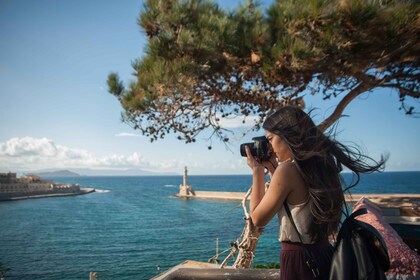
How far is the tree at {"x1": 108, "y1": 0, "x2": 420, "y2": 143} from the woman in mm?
3077

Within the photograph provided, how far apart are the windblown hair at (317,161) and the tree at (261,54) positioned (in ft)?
10.0

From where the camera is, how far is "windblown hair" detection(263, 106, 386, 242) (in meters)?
1.37

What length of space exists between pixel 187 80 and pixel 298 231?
3.66m

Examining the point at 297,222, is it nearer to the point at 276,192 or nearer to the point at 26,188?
the point at 276,192

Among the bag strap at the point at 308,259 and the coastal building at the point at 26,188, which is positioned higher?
the bag strap at the point at 308,259

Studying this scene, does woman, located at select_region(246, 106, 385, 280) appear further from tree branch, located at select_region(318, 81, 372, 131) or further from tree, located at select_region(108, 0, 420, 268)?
tree branch, located at select_region(318, 81, 372, 131)

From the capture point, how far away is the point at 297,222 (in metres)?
1.40

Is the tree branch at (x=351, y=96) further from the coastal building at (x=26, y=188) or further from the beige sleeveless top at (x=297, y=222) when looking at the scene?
the coastal building at (x=26, y=188)

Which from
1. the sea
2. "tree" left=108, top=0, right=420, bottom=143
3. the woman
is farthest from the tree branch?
the sea

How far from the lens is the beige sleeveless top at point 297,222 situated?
4.55 ft

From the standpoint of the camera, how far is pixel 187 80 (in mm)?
4785

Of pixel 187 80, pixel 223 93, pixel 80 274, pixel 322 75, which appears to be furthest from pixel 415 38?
pixel 80 274

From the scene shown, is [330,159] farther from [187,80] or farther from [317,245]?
[187,80]

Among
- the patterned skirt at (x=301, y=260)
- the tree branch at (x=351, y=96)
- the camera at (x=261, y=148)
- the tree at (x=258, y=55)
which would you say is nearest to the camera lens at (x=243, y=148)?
the camera at (x=261, y=148)
